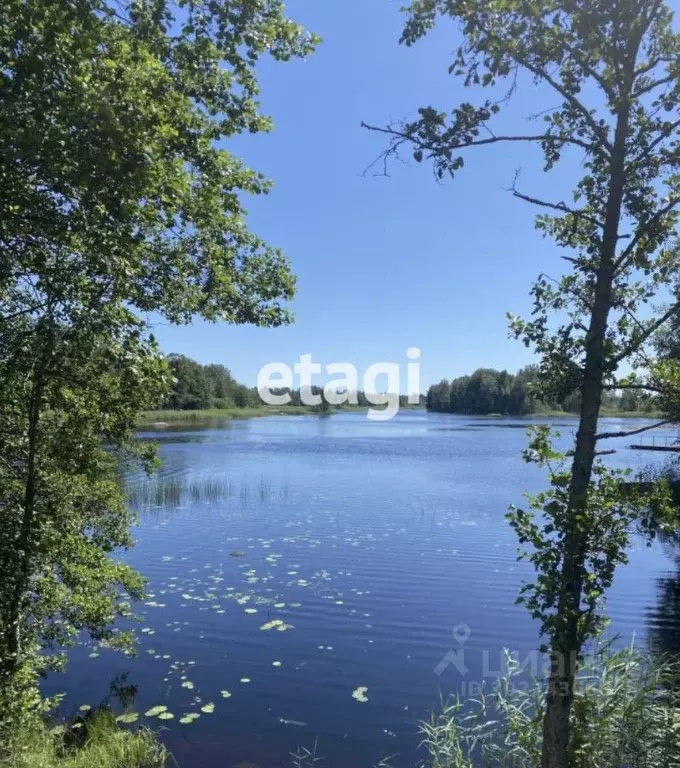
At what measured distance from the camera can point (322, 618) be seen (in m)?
10.9

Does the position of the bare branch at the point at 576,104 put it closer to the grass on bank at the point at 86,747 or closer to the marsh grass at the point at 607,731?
the marsh grass at the point at 607,731

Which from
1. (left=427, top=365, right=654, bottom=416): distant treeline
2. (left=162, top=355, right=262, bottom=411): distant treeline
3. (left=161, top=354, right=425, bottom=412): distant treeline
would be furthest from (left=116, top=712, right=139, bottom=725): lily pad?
(left=427, top=365, right=654, bottom=416): distant treeline

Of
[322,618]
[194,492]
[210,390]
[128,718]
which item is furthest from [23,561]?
[210,390]

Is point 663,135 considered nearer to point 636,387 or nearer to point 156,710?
point 636,387

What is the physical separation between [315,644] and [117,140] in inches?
345

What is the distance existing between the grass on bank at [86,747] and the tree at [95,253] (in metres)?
0.42

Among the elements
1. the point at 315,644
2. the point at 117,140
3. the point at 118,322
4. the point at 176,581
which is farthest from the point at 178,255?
the point at 176,581

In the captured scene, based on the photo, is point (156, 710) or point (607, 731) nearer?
point (607, 731)

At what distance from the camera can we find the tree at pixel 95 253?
361 centimetres

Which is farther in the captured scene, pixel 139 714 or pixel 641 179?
pixel 139 714

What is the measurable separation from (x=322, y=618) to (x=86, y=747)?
205 inches

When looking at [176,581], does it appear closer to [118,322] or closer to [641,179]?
[118,322]

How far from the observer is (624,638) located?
10305 millimetres

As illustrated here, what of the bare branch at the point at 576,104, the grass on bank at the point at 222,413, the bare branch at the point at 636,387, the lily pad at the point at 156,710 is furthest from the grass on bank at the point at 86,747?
the grass on bank at the point at 222,413
